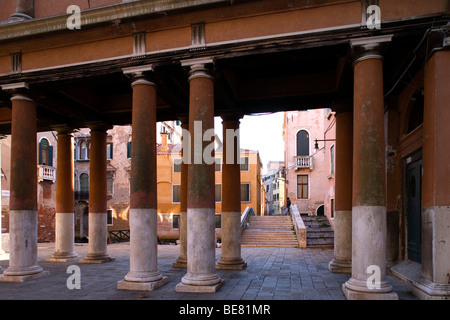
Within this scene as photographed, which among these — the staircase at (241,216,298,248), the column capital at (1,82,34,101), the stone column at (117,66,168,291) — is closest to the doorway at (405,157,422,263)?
the stone column at (117,66,168,291)

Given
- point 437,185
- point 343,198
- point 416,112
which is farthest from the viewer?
point 343,198

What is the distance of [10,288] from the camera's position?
7934mm

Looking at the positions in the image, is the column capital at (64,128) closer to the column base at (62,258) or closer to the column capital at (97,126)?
the column capital at (97,126)

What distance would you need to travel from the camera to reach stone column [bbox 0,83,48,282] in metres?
8.66

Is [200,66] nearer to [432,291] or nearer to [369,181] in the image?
[369,181]

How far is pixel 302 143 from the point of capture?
29.1 metres

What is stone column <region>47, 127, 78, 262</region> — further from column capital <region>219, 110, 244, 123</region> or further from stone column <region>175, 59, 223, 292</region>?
stone column <region>175, 59, 223, 292</region>

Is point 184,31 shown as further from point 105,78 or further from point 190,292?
point 190,292

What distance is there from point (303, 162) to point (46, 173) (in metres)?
18.2

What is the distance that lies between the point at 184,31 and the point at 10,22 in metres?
A: 4.23

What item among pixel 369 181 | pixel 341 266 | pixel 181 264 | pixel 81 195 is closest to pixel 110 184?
pixel 81 195

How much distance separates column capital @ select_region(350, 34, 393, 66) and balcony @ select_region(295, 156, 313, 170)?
22.1 meters

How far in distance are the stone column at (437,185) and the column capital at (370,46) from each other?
32.5 inches
